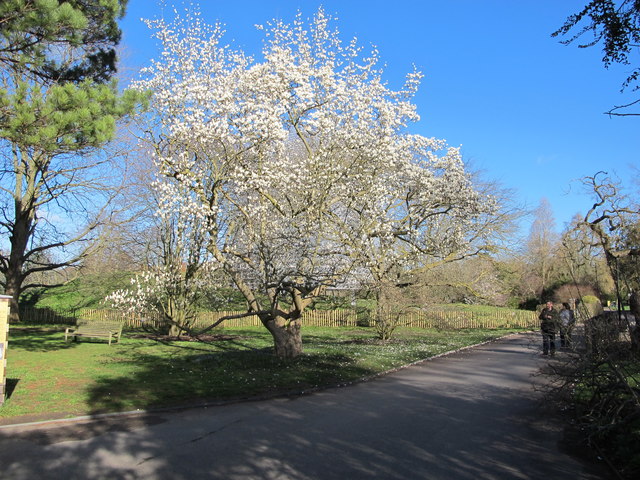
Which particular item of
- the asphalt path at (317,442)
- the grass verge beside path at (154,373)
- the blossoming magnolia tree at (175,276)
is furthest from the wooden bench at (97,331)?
the asphalt path at (317,442)

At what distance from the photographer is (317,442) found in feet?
20.6

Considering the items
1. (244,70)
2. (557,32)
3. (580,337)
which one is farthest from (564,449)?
(244,70)

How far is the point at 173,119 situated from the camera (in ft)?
44.3

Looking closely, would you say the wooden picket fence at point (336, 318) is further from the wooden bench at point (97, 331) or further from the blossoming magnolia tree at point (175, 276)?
the wooden bench at point (97, 331)

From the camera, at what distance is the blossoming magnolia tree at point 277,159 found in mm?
12836

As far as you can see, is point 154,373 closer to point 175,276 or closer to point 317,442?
point 317,442

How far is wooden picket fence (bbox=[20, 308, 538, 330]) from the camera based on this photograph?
28.5m

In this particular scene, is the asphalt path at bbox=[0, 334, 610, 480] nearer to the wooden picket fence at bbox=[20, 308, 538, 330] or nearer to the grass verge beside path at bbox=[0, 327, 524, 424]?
the grass verge beside path at bbox=[0, 327, 524, 424]

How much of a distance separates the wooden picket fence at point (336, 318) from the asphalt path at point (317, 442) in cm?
1955

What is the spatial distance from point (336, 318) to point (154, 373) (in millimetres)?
19918

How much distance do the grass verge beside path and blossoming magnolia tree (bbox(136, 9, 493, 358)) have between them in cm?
175

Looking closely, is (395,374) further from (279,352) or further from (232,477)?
(232,477)

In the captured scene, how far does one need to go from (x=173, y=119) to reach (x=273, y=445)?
9874 mm

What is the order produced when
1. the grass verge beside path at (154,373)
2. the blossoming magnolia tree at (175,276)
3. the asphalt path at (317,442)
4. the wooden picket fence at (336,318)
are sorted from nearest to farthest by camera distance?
the asphalt path at (317,442), the grass verge beside path at (154,373), the blossoming magnolia tree at (175,276), the wooden picket fence at (336,318)
